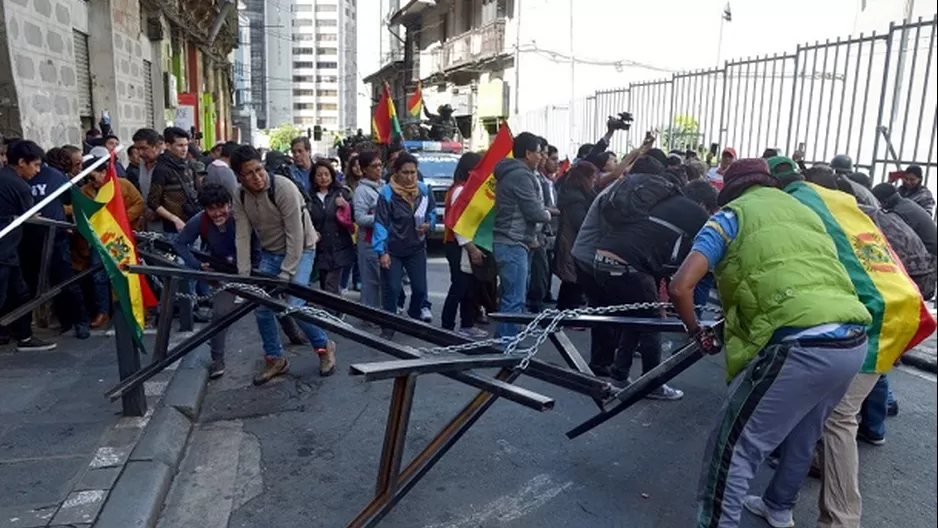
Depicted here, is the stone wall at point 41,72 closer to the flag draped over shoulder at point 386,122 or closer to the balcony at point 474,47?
the flag draped over shoulder at point 386,122

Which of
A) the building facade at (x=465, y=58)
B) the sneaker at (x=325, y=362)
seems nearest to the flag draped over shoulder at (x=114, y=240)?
the sneaker at (x=325, y=362)

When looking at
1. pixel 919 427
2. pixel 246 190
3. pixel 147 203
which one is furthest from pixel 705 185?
pixel 147 203

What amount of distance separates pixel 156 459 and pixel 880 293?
12.3ft

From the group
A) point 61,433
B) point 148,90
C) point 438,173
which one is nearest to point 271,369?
point 61,433

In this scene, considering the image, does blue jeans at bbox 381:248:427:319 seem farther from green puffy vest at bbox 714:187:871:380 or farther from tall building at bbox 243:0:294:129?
tall building at bbox 243:0:294:129

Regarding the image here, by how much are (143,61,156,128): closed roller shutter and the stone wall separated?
174 inches

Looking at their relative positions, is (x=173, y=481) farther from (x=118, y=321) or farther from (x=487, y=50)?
(x=487, y=50)

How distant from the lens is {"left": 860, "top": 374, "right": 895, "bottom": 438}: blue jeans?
434 centimetres

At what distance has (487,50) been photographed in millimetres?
26688

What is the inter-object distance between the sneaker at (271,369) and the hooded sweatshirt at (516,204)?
2.00m

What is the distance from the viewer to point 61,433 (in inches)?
166

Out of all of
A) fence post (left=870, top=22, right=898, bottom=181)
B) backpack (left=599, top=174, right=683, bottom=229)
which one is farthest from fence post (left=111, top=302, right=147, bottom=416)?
fence post (left=870, top=22, right=898, bottom=181)

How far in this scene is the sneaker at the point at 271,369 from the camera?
17.6ft

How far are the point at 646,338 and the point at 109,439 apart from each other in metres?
3.55
